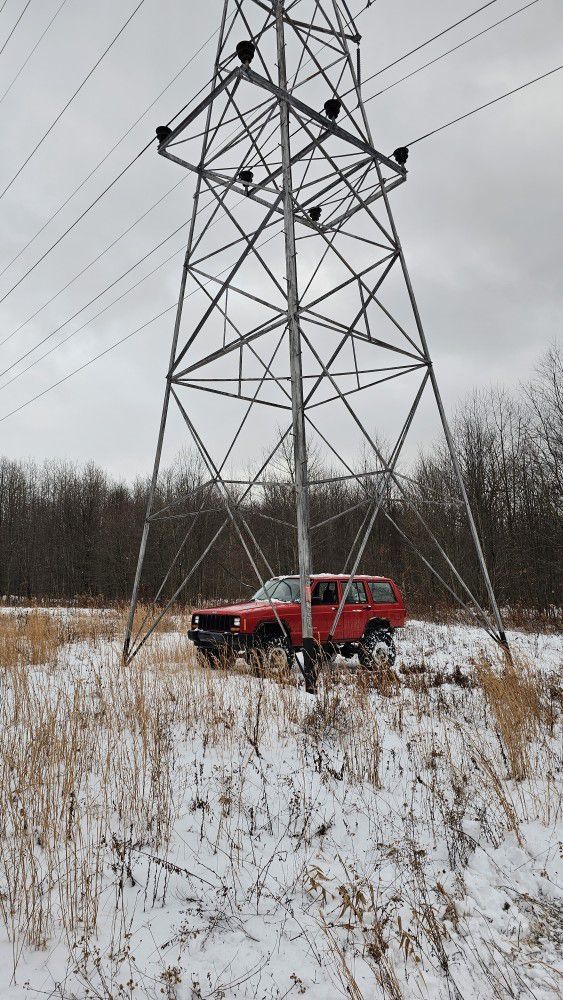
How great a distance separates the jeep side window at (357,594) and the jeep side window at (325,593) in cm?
26

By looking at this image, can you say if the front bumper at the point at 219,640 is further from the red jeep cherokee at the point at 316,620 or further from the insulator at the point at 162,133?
the insulator at the point at 162,133

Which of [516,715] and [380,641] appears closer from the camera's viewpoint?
[516,715]

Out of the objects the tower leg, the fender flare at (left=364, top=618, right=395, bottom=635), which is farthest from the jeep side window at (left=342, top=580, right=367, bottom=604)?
the tower leg

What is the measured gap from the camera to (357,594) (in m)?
10.3

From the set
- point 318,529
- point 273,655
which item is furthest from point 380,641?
point 318,529

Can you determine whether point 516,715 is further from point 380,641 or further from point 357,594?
point 357,594

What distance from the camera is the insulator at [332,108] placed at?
24.1 feet

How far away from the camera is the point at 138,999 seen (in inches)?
89.1

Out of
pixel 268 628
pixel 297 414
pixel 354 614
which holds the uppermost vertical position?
pixel 297 414

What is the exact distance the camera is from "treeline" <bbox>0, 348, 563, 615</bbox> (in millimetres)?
21828

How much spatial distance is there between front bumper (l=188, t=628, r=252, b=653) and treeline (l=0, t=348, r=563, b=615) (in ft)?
6.17

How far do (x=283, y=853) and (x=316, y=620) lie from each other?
19.7 ft

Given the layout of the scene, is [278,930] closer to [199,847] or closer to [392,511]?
[199,847]

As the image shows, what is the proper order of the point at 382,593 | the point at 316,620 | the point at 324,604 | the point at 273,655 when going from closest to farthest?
1. the point at 273,655
2. the point at 316,620
3. the point at 324,604
4. the point at 382,593
